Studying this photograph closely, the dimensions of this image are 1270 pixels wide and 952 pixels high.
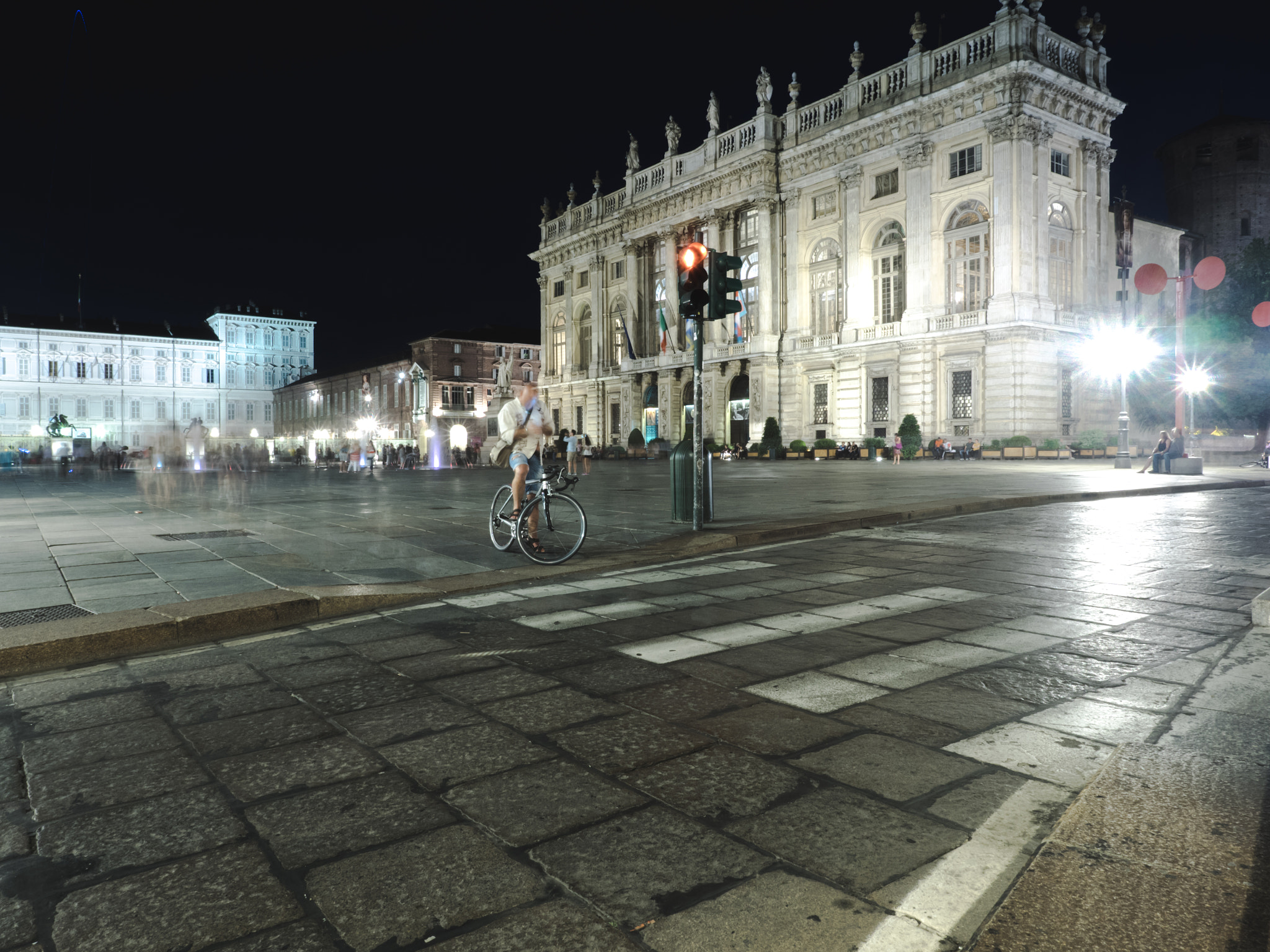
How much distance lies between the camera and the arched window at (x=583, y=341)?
60.1 metres

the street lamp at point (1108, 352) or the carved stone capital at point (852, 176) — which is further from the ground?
the carved stone capital at point (852, 176)

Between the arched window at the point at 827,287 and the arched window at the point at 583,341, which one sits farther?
the arched window at the point at 583,341

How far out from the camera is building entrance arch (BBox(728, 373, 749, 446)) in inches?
1794

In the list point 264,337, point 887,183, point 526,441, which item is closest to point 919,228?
point 887,183

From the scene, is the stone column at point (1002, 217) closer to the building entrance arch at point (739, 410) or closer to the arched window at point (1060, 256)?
the arched window at point (1060, 256)

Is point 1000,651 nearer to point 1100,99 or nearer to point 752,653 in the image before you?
point 752,653

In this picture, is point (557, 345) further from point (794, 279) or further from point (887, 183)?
point (887, 183)

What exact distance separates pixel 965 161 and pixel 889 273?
5.89 metres

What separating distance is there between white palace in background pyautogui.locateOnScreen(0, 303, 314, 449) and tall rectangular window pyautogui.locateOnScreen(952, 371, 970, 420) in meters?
69.1

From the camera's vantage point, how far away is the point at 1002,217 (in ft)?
107

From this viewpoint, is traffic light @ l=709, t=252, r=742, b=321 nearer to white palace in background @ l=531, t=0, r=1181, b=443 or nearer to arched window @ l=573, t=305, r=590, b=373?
white palace in background @ l=531, t=0, r=1181, b=443

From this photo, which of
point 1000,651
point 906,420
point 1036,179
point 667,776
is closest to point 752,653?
point 1000,651

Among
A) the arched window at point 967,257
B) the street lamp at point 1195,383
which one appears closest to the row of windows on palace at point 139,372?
the arched window at point 967,257

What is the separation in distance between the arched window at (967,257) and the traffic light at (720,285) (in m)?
28.7
